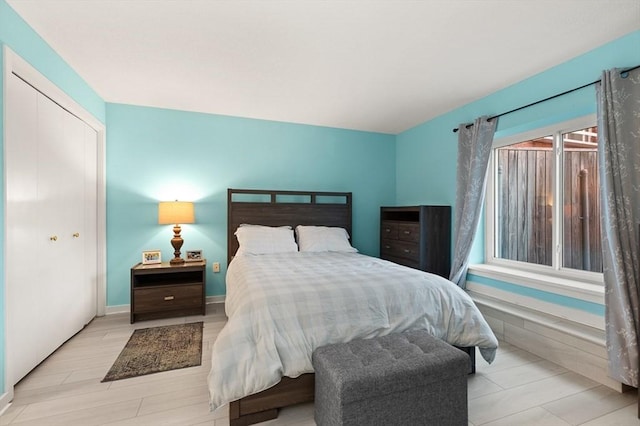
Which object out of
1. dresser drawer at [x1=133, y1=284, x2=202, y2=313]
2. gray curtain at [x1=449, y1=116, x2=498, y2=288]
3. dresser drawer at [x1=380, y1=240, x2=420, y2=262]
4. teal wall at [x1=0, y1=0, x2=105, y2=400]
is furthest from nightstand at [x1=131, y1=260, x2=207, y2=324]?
gray curtain at [x1=449, y1=116, x2=498, y2=288]

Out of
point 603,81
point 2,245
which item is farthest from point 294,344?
point 603,81

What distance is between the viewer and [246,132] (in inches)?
145

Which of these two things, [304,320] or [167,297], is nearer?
[304,320]

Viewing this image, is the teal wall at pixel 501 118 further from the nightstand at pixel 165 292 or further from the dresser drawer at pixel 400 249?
the nightstand at pixel 165 292

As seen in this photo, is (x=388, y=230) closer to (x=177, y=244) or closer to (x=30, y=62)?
(x=177, y=244)

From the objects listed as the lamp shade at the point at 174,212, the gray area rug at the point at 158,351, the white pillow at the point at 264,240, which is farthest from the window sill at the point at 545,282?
the lamp shade at the point at 174,212

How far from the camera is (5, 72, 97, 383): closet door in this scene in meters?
1.82

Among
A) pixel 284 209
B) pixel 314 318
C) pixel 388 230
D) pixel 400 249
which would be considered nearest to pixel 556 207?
pixel 400 249

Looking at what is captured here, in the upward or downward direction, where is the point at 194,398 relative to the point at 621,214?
downward

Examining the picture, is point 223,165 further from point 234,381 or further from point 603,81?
point 603,81

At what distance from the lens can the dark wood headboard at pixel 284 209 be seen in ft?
11.6

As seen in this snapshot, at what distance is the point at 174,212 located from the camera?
3.13 meters

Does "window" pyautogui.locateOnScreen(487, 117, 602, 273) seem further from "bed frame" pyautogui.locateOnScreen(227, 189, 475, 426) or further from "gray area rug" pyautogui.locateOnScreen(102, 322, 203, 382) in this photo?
"gray area rug" pyautogui.locateOnScreen(102, 322, 203, 382)

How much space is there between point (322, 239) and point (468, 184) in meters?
1.66
